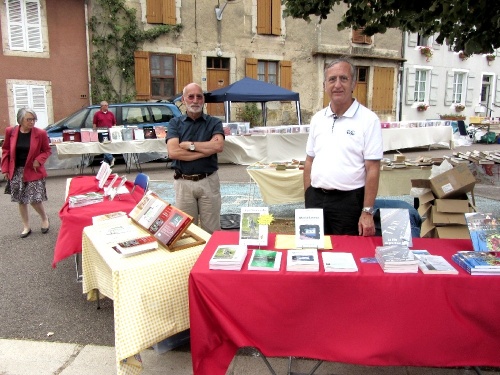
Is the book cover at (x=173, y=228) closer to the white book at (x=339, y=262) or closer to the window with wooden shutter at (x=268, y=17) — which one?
the white book at (x=339, y=262)

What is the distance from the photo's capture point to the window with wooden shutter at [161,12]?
A: 14.5 m

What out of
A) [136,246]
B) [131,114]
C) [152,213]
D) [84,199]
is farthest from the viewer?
[131,114]

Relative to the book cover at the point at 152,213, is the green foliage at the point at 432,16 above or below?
above

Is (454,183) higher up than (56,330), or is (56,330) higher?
(454,183)

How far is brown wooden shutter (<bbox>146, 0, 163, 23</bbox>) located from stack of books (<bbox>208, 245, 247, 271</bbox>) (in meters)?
14.2

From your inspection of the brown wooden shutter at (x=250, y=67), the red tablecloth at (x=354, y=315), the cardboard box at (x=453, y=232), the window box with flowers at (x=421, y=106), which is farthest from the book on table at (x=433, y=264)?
the window box with flowers at (x=421, y=106)

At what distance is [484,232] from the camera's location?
221 cm

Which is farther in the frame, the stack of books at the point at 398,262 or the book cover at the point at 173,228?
the book cover at the point at 173,228

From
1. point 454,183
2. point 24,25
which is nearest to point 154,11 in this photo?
point 24,25

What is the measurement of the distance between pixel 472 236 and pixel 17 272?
3.96 m

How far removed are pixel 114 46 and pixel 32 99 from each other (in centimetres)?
319

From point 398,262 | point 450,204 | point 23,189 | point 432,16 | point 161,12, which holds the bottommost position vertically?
point 23,189

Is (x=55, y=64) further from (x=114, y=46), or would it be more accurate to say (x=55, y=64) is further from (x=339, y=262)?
(x=339, y=262)

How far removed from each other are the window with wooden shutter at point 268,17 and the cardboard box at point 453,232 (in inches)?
552
